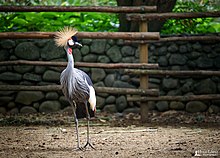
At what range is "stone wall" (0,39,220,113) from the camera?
912 cm

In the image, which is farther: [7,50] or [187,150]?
[7,50]

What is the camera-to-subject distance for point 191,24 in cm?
973

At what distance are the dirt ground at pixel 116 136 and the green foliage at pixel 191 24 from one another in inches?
70.9

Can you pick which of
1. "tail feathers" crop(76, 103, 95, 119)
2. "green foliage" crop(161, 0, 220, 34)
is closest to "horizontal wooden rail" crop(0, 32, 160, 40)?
"green foliage" crop(161, 0, 220, 34)

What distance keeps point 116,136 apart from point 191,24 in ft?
12.6

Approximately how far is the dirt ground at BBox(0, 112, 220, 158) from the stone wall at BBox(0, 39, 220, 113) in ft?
1.03

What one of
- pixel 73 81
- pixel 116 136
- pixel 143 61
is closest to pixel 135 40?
pixel 143 61

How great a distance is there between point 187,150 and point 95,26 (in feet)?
16.2

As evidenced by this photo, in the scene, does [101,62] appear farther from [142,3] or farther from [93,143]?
[93,143]

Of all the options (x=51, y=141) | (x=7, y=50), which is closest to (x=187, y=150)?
(x=51, y=141)

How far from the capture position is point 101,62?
30.0 feet

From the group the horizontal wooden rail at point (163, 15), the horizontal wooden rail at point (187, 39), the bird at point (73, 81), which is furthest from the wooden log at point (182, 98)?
the bird at point (73, 81)

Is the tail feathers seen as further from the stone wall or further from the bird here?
the stone wall

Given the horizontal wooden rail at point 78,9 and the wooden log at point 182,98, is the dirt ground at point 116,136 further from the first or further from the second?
the horizontal wooden rail at point 78,9
